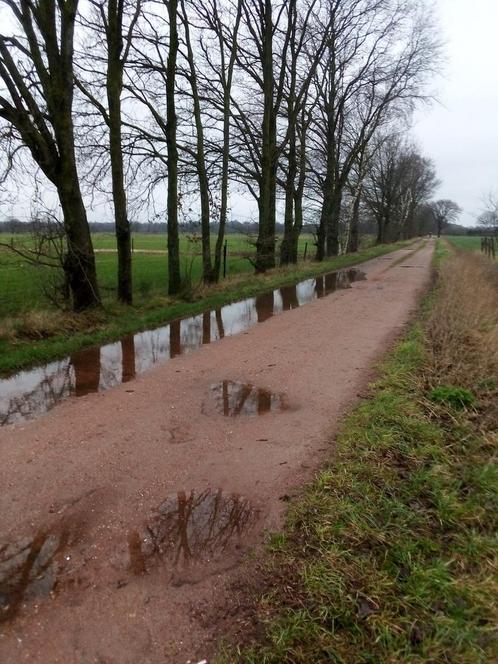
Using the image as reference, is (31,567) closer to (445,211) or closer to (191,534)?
(191,534)

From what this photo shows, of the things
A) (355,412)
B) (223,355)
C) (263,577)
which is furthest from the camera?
(223,355)

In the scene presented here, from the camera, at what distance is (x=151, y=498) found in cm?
339

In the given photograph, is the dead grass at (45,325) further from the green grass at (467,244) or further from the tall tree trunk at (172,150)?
the green grass at (467,244)

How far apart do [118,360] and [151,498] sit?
13.2 ft

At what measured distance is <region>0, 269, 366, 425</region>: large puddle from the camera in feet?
17.9

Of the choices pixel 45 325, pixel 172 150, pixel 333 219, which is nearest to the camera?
pixel 45 325

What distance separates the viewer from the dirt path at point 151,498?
2.32 metres

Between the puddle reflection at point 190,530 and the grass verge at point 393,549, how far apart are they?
1.14 feet

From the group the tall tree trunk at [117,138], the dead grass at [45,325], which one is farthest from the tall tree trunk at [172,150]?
the dead grass at [45,325]

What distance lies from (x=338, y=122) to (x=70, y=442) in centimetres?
2667

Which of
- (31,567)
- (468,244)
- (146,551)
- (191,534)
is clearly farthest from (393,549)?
(468,244)

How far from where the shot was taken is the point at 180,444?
4219 millimetres

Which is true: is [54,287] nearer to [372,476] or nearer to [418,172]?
[372,476]

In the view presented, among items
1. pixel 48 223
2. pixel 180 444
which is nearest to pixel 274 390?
pixel 180 444
